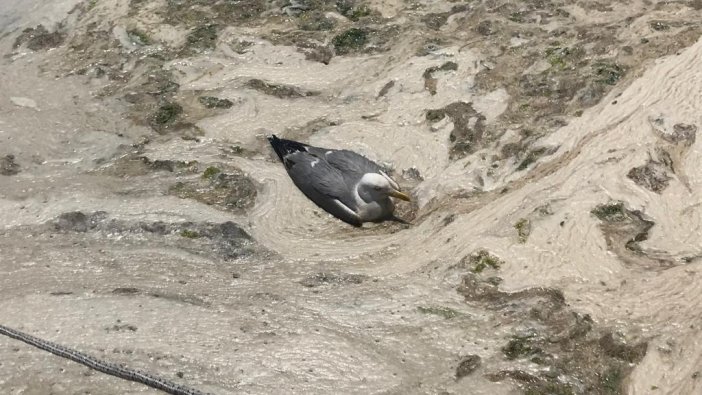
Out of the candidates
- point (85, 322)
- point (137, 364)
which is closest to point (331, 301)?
point (137, 364)

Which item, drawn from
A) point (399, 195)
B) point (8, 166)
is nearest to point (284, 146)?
point (399, 195)

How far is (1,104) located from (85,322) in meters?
5.61

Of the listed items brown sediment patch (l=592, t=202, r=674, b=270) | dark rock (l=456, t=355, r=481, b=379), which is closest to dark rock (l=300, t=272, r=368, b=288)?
dark rock (l=456, t=355, r=481, b=379)

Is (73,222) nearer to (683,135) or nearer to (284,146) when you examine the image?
(284,146)

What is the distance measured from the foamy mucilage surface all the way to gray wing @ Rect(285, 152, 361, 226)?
0.23 meters

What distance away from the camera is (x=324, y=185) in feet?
31.0

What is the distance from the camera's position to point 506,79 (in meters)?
10.8

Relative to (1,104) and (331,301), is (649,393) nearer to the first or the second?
(331,301)

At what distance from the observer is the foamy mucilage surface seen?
710 cm

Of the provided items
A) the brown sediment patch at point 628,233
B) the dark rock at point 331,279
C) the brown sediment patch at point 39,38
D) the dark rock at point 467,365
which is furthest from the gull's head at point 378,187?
the brown sediment patch at point 39,38

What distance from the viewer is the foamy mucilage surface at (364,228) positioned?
7102 mm

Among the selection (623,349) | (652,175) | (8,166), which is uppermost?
(652,175)

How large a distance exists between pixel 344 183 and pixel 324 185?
0.28 meters

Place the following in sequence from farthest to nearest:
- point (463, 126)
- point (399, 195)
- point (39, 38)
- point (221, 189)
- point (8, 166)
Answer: point (39, 38) < point (463, 126) < point (8, 166) < point (221, 189) < point (399, 195)
